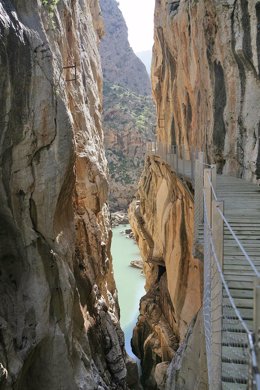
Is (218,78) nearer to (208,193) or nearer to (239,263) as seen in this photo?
(208,193)

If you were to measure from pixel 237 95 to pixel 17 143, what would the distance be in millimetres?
6629

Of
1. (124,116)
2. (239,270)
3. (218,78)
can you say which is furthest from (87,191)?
(124,116)

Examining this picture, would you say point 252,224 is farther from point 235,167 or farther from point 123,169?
point 123,169

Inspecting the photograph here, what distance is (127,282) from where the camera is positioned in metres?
34.8

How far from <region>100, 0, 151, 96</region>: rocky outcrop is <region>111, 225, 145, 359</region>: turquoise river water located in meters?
40.1

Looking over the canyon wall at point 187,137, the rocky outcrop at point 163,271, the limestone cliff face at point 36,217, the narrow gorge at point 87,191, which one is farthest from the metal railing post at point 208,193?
the rocky outcrop at point 163,271

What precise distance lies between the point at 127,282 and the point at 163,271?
1319cm

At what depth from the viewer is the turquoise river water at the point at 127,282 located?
26500 millimetres

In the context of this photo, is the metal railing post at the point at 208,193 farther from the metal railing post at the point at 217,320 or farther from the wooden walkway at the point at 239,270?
the metal railing post at the point at 217,320

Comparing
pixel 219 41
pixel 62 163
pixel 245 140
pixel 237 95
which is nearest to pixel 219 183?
pixel 245 140

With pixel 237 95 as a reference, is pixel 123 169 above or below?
below

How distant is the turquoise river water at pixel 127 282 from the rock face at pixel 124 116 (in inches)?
401

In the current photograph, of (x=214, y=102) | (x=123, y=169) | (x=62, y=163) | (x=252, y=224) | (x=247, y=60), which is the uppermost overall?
(x=247, y=60)

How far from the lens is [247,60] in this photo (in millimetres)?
10773
